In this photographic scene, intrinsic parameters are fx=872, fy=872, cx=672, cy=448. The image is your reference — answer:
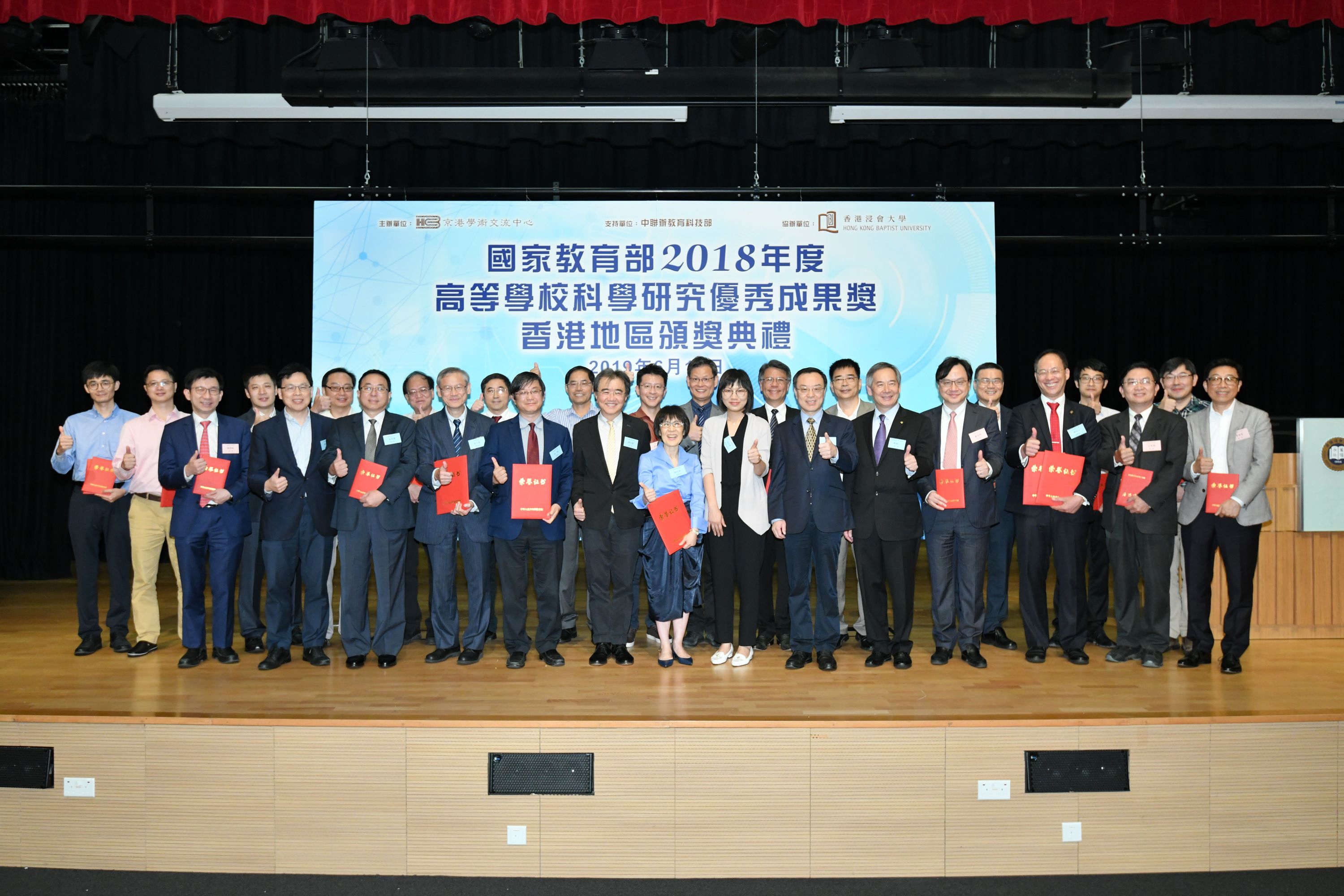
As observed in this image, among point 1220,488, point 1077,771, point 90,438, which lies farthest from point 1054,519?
point 90,438

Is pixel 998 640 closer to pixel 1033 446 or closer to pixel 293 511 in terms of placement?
pixel 1033 446

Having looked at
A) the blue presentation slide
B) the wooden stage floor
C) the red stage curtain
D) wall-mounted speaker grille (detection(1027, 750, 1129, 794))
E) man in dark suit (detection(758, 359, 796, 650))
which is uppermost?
the red stage curtain

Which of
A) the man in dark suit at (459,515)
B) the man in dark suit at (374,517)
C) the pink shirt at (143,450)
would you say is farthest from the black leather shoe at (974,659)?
the pink shirt at (143,450)

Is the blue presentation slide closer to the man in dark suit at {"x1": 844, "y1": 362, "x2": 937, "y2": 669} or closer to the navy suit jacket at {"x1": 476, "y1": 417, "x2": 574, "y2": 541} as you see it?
the navy suit jacket at {"x1": 476, "y1": 417, "x2": 574, "y2": 541}

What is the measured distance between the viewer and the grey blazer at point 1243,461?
13.0ft

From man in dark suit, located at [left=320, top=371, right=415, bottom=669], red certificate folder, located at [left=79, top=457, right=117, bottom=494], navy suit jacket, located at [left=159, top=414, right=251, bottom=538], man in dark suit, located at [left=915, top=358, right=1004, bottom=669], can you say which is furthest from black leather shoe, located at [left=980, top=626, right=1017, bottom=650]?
red certificate folder, located at [left=79, top=457, right=117, bottom=494]

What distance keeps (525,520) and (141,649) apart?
2.05 metres

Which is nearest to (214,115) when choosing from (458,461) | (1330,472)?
(458,461)

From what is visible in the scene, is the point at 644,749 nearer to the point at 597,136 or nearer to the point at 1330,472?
the point at 1330,472

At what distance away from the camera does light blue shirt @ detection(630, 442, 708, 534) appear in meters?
3.97

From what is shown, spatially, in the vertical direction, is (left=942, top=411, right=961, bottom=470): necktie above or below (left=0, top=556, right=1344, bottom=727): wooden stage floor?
above

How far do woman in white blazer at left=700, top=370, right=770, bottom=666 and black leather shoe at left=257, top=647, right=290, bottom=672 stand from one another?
79.4 inches

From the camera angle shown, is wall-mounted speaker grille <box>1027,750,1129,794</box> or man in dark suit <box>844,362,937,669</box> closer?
wall-mounted speaker grille <box>1027,750,1129,794</box>

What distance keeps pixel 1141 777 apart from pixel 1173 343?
19.8ft
